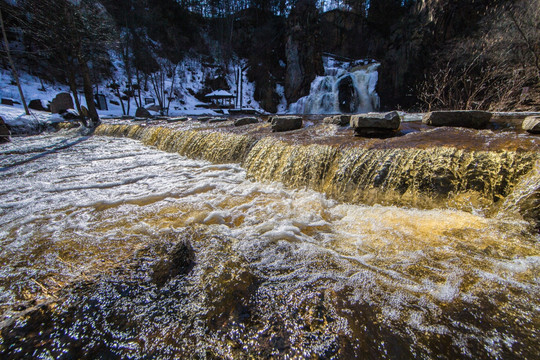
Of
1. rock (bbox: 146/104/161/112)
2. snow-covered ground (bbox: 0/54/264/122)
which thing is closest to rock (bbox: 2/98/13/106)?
snow-covered ground (bbox: 0/54/264/122)

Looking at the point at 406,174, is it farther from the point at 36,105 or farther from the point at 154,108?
the point at 154,108

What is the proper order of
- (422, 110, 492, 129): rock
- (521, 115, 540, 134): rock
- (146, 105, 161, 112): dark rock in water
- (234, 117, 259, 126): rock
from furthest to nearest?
(146, 105, 161, 112): dark rock in water → (234, 117, 259, 126): rock → (422, 110, 492, 129): rock → (521, 115, 540, 134): rock

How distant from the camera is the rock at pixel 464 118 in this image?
15.3 ft

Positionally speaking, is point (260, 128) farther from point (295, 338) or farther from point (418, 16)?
point (418, 16)

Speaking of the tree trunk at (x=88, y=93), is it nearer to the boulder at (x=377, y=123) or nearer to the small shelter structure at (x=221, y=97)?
the small shelter structure at (x=221, y=97)

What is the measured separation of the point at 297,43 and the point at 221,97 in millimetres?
11312

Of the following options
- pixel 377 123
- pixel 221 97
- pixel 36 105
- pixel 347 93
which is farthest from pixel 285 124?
pixel 36 105

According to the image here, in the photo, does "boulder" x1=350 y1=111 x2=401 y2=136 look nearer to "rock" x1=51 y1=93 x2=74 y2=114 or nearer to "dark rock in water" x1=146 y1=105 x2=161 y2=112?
"rock" x1=51 y1=93 x2=74 y2=114

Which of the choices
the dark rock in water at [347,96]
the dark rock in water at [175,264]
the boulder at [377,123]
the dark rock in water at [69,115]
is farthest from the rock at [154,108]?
the dark rock in water at [175,264]

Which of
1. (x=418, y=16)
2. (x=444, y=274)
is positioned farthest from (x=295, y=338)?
(x=418, y=16)

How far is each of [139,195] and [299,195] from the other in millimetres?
2782

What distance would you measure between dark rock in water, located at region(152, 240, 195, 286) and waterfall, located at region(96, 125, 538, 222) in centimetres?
249

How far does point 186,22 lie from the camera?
31.7m

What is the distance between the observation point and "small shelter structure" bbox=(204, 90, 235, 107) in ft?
72.3
